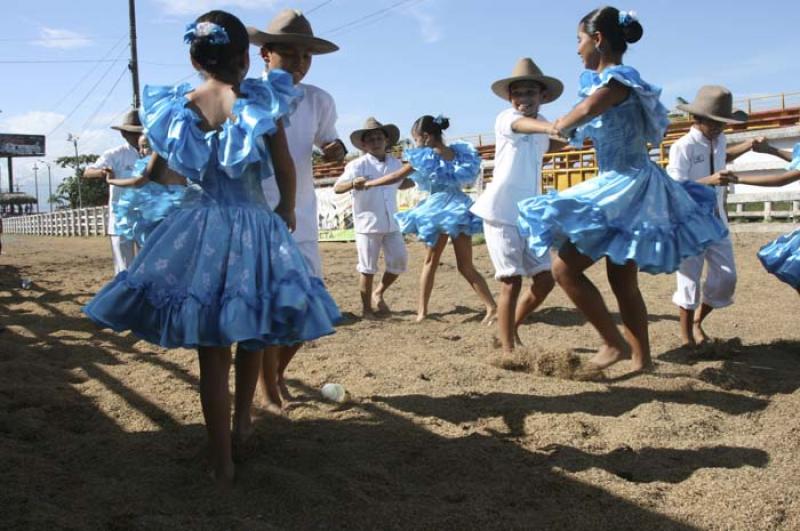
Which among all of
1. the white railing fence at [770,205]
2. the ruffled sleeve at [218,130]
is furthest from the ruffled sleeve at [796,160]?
the white railing fence at [770,205]

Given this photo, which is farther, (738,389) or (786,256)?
(786,256)

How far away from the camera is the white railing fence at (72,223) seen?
120 feet

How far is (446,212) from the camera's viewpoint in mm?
7070

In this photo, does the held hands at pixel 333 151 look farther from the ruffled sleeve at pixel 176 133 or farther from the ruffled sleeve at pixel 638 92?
the ruffled sleeve at pixel 638 92

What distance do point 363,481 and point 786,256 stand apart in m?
3.57

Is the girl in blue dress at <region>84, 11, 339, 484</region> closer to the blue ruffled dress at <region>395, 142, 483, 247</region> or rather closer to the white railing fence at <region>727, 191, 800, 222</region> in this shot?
the blue ruffled dress at <region>395, 142, 483, 247</region>

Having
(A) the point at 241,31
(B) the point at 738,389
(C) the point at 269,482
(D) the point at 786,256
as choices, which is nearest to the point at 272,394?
(C) the point at 269,482

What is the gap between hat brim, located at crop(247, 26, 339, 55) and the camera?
369 centimetres

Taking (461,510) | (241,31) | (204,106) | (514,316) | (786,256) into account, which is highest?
(241,31)

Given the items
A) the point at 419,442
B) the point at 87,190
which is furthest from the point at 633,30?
the point at 87,190

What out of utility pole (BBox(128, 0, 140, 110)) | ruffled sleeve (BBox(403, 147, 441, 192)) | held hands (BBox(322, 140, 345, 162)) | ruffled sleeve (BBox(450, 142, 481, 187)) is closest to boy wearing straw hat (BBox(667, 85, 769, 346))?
ruffled sleeve (BBox(450, 142, 481, 187))

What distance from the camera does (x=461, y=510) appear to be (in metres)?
2.58

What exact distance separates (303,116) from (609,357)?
2281 millimetres

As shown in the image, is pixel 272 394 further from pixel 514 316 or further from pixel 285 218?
pixel 514 316
